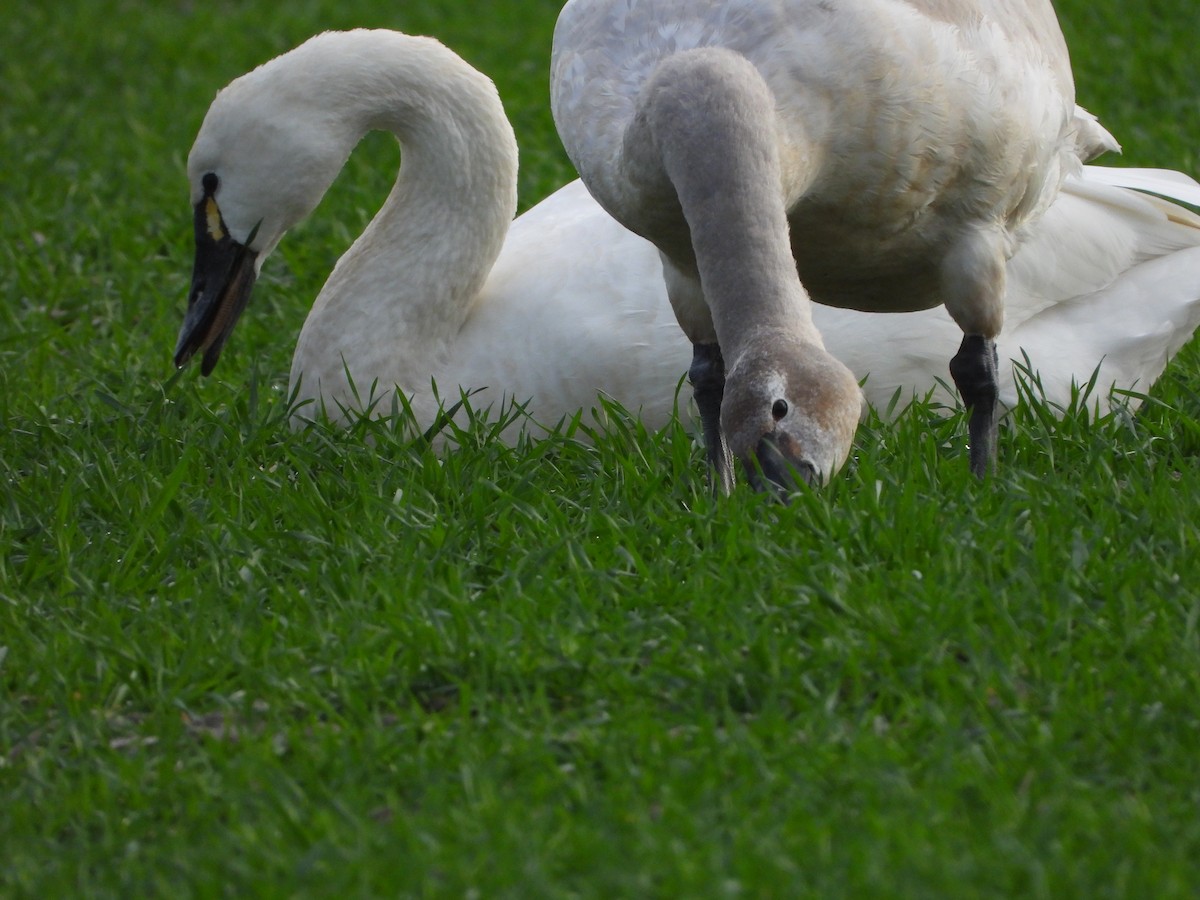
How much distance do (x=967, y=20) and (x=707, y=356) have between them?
1041 millimetres

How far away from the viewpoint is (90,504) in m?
4.26

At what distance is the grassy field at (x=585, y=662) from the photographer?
8.45 feet

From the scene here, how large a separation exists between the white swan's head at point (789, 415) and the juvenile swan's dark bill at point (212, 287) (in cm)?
228

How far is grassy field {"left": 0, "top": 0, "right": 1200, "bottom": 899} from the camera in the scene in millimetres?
2574

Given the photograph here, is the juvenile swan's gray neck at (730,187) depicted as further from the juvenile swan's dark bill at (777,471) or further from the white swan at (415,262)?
the white swan at (415,262)

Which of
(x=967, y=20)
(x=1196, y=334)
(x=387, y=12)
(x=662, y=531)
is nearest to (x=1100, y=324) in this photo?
(x=1196, y=334)

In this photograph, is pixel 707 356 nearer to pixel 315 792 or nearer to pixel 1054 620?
pixel 1054 620

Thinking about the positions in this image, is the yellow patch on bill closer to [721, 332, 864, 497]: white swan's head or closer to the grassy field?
the grassy field

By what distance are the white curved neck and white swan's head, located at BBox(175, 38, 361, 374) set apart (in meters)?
0.08

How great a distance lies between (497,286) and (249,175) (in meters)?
0.83

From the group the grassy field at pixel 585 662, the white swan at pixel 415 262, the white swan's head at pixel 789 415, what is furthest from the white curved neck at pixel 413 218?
the white swan's head at pixel 789 415

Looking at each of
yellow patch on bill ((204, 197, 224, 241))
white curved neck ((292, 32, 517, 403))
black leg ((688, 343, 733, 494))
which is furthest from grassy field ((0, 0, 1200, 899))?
yellow patch on bill ((204, 197, 224, 241))

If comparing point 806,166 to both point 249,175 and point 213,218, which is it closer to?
point 249,175

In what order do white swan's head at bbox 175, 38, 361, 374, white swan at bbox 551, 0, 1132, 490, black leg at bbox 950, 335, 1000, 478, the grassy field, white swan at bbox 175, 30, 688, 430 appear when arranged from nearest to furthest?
the grassy field
white swan at bbox 551, 0, 1132, 490
black leg at bbox 950, 335, 1000, 478
white swan at bbox 175, 30, 688, 430
white swan's head at bbox 175, 38, 361, 374
